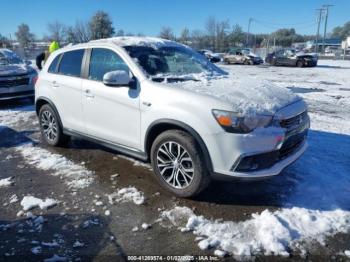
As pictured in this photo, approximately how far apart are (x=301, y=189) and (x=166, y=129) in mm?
Result: 1854

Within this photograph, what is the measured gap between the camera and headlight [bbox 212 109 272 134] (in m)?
3.49

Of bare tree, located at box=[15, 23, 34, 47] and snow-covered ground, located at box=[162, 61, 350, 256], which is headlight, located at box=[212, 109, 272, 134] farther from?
bare tree, located at box=[15, 23, 34, 47]

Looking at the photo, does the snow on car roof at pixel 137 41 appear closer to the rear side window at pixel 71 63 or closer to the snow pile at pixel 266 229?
the rear side window at pixel 71 63

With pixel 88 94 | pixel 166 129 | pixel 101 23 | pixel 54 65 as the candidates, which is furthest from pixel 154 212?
pixel 101 23

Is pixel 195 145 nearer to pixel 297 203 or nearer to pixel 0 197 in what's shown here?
pixel 297 203

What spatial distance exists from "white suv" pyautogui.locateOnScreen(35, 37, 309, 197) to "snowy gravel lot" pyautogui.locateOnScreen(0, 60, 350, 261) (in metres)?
0.43

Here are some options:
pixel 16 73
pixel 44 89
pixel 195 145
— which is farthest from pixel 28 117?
pixel 195 145

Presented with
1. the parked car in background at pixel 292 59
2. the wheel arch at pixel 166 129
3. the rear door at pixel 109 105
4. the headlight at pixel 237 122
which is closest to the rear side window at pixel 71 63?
the rear door at pixel 109 105

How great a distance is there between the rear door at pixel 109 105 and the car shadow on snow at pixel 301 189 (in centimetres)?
131

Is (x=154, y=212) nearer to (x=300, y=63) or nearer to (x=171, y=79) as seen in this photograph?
(x=171, y=79)

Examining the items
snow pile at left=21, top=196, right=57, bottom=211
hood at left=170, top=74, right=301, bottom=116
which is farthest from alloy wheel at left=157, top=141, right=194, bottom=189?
snow pile at left=21, top=196, right=57, bottom=211

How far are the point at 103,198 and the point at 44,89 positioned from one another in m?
2.69

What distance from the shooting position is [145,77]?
13.9 feet

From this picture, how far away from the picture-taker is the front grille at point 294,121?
3725 mm
